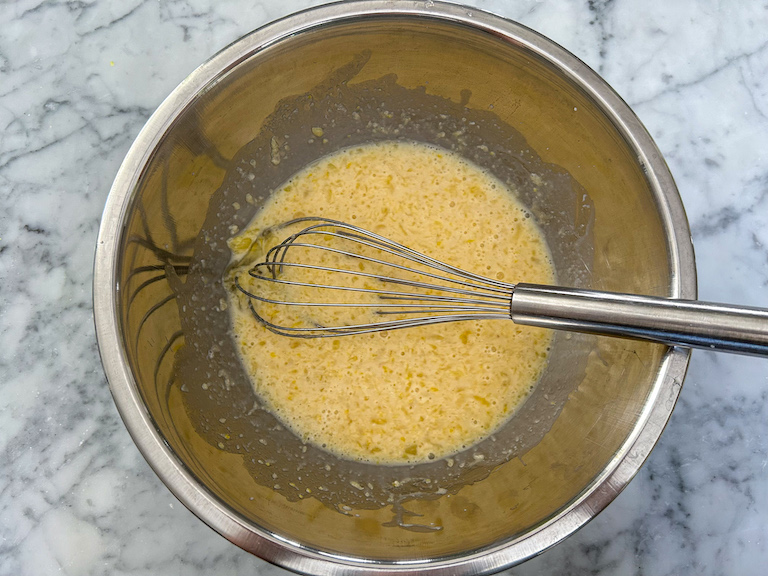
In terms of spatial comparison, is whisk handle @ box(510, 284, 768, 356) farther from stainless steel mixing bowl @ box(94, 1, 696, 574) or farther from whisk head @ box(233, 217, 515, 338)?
whisk head @ box(233, 217, 515, 338)

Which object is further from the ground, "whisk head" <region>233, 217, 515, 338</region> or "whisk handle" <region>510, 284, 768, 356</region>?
"whisk head" <region>233, 217, 515, 338</region>

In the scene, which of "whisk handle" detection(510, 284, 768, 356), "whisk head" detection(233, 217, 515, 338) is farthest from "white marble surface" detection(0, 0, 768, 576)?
"whisk handle" detection(510, 284, 768, 356)

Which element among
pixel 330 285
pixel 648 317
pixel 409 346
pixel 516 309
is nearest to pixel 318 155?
pixel 330 285

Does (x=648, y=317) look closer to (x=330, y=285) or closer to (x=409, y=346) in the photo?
(x=409, y=346)

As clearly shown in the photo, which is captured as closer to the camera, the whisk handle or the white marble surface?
the whisk handle

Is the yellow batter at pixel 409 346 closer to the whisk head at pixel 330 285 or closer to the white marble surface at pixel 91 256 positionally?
the whisk head at pixel 330 285

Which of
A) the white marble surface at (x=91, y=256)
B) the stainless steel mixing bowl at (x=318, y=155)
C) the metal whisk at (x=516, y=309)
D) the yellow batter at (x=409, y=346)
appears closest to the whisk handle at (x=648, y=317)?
the metal whisk at (x=516, y=309)
